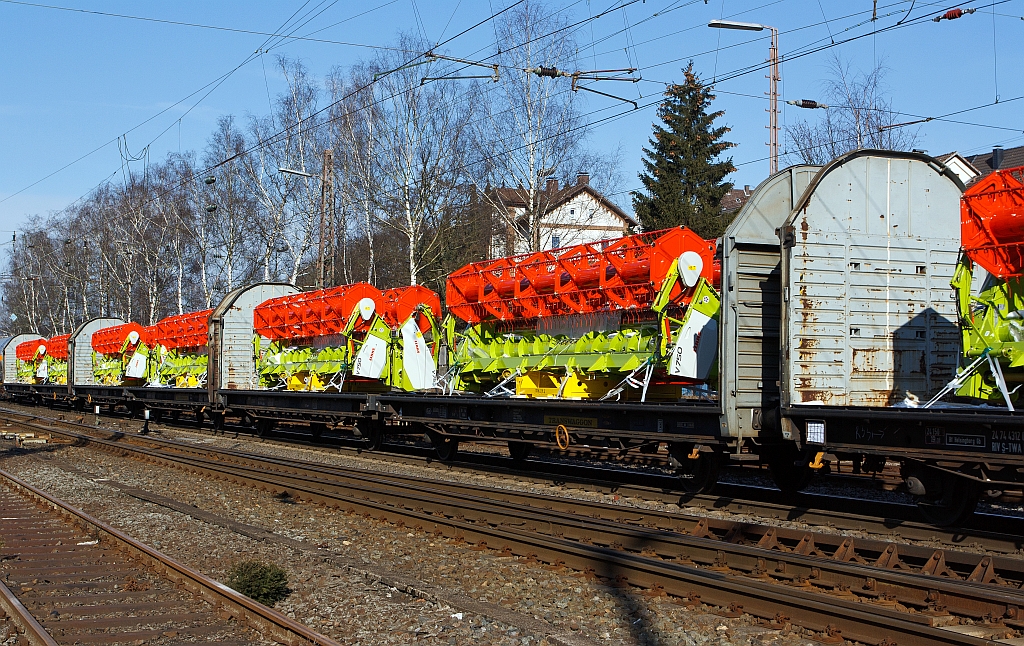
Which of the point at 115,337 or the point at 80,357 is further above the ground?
the point at 115,337

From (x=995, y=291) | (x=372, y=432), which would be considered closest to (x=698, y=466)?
(x=995, y=291)

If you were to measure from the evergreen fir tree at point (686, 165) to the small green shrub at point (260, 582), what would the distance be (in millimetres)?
33961

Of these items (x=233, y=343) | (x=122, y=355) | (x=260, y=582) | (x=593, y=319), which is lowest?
(x=260, y=582)

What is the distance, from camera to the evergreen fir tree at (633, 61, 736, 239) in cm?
4097

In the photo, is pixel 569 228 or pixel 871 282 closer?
pixel 871 282

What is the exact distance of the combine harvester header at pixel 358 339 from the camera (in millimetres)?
18484

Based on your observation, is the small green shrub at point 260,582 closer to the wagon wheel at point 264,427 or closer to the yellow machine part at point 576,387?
the yellow machine part at point 576,387

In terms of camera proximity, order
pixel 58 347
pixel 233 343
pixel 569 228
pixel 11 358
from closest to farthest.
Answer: pixel 233 343 < pixel 569 228 < pixel 58 347 < pixel 11 358

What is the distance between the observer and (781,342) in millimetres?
10453

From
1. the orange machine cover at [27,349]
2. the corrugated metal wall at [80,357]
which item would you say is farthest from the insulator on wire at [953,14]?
the orange machine cover at [27,349]

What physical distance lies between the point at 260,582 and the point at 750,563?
4095 millimetres

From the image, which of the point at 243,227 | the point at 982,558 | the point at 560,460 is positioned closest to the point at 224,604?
the point at 982,558

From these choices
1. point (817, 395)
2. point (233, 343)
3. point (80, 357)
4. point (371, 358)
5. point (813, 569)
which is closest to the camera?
point (813, 569)

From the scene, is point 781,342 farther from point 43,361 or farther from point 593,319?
point 43,361
